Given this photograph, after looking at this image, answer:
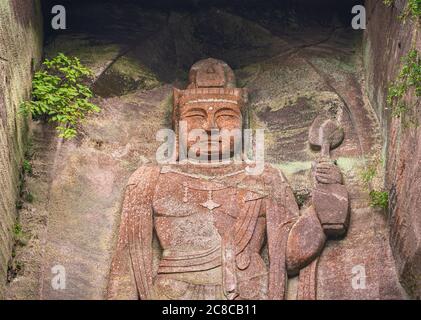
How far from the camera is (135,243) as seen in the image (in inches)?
492

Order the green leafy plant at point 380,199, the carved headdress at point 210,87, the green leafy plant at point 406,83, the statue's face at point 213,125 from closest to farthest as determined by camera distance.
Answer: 1. the green leafy plant at point 406,83
2. the green leafy plant at point 380,199
3. the statue's face at point 213,125
4. the carved headdress at point 210,87

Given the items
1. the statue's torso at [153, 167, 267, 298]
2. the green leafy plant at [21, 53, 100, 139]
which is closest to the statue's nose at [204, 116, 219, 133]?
the statue's torso at [153, 167, 267, 298]

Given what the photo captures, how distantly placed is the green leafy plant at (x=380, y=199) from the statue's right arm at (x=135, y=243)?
2285mm

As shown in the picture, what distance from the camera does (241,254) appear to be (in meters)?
12.3

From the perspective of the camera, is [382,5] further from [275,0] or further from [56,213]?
[56,213]

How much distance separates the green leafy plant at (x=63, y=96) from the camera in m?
13.4

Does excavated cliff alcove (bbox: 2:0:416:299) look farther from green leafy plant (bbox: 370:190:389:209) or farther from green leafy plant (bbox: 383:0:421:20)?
green leafy plant (bbox: 383:0:421:20)

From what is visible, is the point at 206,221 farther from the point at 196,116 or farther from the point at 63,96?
the point at 63,96

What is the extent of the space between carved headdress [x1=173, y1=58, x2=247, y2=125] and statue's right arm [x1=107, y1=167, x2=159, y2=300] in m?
1.06

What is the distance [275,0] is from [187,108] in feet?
7.04

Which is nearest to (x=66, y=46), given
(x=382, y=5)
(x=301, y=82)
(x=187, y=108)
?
(x=187, y=108)

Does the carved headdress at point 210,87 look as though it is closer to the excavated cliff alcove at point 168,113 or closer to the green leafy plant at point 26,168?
the excavated cliff alcove at point 168,113

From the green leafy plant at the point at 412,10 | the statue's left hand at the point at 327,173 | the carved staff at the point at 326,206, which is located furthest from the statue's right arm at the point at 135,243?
the green leafy plant at the point at 412,10

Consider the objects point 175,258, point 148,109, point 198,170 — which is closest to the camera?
point 175,258
